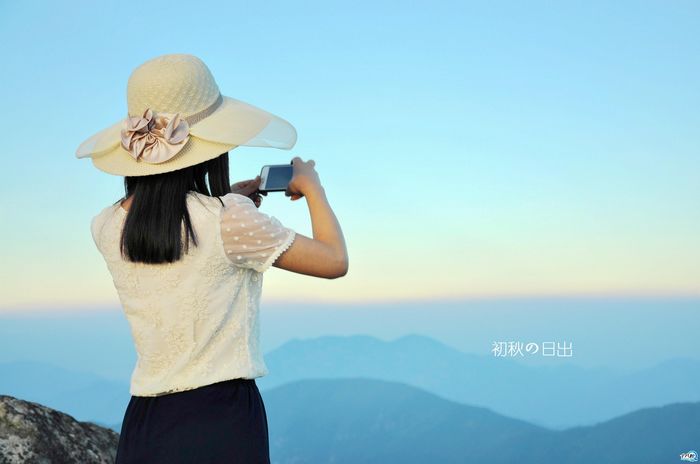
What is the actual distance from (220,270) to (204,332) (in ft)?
0.54

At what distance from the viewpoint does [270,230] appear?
7.19 feet

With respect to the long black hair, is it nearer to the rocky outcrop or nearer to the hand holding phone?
the hand holding phone

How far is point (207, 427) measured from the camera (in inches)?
87.6

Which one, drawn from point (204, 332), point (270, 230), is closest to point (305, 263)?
point (270, 230)

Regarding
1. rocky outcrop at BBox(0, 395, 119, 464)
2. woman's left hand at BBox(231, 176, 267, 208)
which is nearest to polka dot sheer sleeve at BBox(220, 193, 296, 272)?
woman's left hand at BBox(231, 176, 267, 208)

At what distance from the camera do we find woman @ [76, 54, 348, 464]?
7.16 ft

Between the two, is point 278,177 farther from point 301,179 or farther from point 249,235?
point 249,235

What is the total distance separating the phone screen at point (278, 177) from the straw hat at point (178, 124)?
0.09 meters

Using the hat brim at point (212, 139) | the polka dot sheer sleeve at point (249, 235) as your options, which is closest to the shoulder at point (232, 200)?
the polka dot sheer sleeve at point (249, 235)

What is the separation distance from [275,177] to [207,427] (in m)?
0.75

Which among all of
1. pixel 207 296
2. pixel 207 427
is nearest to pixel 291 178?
pixel 207 296

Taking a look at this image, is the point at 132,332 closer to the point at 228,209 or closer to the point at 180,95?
the point at 228,209

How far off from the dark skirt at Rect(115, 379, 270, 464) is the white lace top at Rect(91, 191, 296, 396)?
4 cm

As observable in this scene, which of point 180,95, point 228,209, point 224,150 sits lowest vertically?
point 228,209
